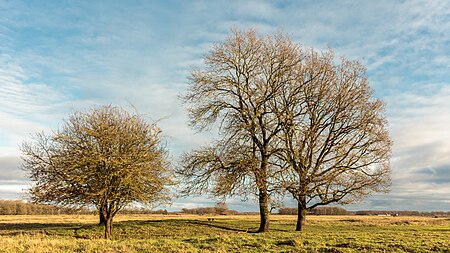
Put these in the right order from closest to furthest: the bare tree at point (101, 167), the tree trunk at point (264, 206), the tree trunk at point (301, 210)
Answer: the bare tree at point (101, 167) < the tree trunk at point (264, 206) < the tree trunk at point (301, 210)

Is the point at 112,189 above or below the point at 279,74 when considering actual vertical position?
below

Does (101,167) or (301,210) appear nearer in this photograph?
(101,167)

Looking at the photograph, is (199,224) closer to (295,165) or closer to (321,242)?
(295,165)

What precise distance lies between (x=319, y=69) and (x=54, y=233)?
2198cm

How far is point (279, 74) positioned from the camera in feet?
95.5

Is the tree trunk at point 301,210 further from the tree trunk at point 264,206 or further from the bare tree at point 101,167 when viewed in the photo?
the bare tree at point 101,167

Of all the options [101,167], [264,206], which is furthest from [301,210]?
[101,167]

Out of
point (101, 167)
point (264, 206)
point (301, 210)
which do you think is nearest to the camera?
point (101, 167)

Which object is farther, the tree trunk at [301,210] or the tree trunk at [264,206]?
the tree trunk at [301,210]

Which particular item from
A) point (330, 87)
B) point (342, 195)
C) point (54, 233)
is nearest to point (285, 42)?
point (330, 87)

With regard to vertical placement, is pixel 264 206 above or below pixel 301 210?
above

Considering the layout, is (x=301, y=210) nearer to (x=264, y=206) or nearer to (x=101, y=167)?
(x=264, y=206)

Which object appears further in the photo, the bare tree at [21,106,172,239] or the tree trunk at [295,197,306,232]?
the tree trunk at [295,197,306,232]

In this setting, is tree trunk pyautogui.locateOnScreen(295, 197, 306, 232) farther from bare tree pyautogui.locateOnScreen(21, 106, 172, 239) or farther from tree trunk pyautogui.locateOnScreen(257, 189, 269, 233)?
bare tree pyautogui.locateOnScreen(21, 106, 172, 239)
